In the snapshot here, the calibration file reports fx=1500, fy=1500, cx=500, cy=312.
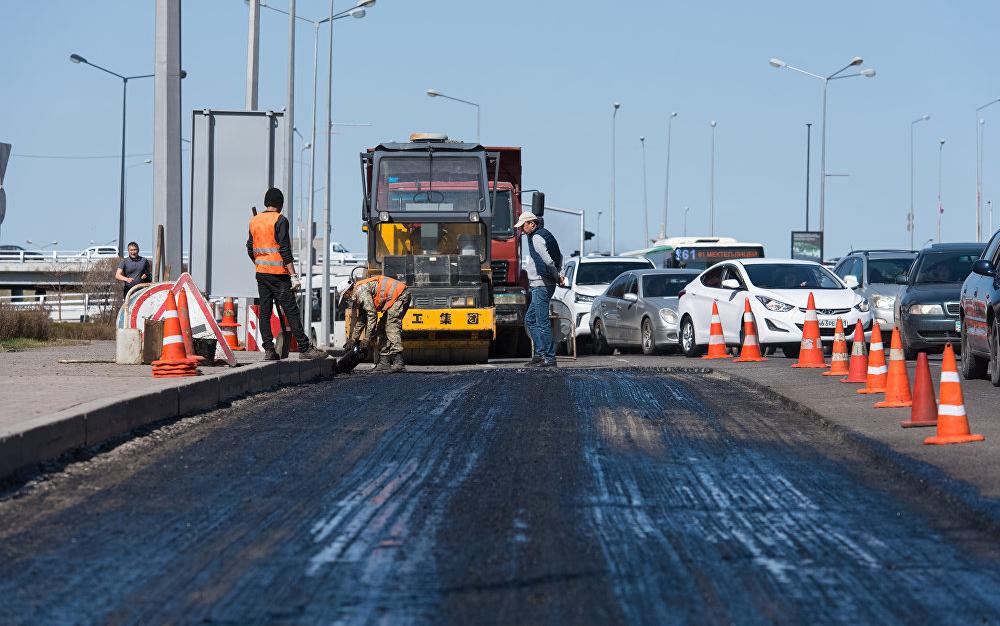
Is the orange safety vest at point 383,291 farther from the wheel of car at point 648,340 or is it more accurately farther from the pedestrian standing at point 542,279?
the wheel of car at point 648,340

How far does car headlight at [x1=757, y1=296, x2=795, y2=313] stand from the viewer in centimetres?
2113

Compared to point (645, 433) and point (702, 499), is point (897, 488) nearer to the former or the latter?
point (702, 499)

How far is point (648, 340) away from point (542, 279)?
6.04 metres

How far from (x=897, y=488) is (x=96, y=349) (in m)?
15.0

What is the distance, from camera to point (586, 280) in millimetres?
29438

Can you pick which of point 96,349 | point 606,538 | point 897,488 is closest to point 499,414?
point 897,488

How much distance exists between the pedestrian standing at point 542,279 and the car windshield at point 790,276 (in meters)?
4.30

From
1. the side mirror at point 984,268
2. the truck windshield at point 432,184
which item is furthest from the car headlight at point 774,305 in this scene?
the side mirror at point 984,268

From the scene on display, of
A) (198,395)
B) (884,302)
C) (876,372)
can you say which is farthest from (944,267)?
(198,395)

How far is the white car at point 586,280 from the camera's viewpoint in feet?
93.0

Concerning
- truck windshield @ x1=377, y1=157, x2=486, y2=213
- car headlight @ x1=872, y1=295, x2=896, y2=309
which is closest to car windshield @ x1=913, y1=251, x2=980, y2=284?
car headlight @ x1=872, y1=295, x2=896, y2=309

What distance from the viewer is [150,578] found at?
5383 mm

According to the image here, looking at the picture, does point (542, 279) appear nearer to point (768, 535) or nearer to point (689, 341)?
point (689, 341)

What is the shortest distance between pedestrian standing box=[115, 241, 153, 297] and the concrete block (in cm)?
1373
